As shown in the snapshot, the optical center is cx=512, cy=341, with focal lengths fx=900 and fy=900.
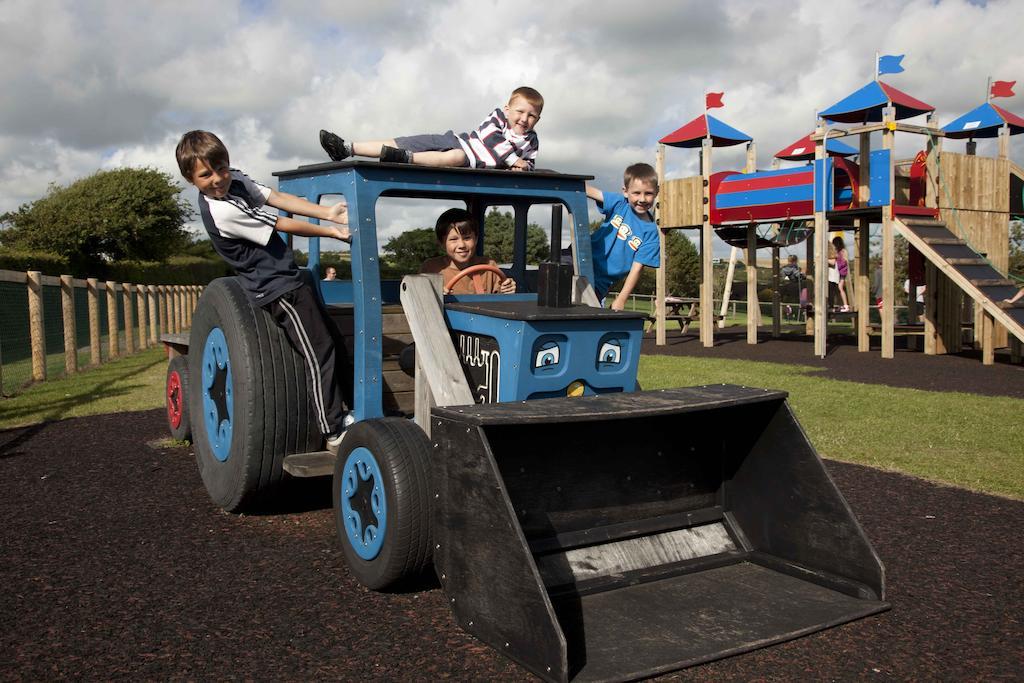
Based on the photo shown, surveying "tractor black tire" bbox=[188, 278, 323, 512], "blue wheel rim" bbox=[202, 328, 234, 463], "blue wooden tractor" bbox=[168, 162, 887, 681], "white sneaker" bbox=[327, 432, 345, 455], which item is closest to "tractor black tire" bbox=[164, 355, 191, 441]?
"blue wheel rim" bbox=[202, 328, 234, 463]

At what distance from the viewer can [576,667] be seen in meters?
2.80

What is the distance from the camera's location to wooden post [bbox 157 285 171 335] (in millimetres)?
20062

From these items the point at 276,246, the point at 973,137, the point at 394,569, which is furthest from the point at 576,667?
the point at 973,137

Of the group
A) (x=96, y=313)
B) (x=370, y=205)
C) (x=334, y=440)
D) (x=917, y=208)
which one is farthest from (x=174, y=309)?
(x=370, y=205)

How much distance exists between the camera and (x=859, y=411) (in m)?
A: 8.33

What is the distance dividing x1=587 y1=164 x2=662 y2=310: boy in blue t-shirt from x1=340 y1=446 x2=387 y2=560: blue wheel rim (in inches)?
83.3

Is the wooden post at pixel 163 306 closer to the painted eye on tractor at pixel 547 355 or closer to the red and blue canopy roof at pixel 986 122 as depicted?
the red and blue canopy roof at pixel 986 122

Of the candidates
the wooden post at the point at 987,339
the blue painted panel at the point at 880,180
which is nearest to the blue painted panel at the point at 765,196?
the blue painted panel at the point at 880,180

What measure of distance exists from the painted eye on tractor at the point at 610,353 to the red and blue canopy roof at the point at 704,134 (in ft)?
50.2

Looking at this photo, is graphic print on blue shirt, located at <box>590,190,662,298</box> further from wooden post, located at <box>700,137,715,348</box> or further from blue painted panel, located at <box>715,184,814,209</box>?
wooden post, located at <box>700,137,715,348</box>

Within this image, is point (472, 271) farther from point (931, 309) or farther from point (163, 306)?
point (163, 306)

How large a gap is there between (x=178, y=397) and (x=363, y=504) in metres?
3.60

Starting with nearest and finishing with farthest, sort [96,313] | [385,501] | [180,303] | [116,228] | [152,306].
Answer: [385,501] < [96,313] < [152,306] < [180,303] < [116,228]

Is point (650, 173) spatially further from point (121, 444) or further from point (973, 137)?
point (973, 137)
